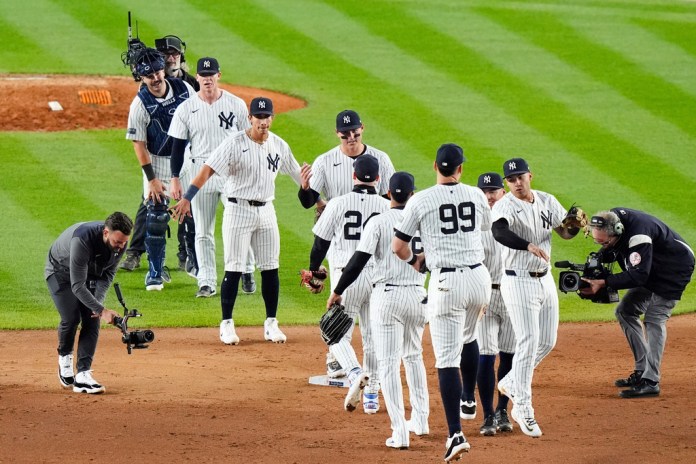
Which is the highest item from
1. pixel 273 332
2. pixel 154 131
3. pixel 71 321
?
pixel 154 131

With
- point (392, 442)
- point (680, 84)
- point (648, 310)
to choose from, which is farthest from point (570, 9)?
point (392, 442)

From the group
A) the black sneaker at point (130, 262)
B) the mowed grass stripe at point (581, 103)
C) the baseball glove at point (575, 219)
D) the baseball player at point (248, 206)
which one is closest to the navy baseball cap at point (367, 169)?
the baseball glove at point (575, 219)

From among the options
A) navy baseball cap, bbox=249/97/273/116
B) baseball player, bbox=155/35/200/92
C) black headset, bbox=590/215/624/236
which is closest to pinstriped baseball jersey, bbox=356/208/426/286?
black headset, bbox=590/215/624/236

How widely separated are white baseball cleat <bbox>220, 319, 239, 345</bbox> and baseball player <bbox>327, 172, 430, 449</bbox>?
2.80 meters

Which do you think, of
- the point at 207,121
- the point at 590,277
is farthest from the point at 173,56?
the point at 590,277

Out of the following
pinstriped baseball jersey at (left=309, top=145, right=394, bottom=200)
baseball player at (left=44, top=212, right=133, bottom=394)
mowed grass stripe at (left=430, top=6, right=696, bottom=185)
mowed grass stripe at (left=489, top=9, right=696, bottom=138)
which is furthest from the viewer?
mowed grass stripe at (left=489, top=9, right=696, bottom=138)

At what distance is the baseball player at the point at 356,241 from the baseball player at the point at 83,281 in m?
1.36

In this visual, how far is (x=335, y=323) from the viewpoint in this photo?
870 cm

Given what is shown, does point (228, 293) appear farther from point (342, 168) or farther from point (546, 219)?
point (546, 219)

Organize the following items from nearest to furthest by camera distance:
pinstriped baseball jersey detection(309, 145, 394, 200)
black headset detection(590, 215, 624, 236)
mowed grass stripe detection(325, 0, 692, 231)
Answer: black headset detection(590, 215, 624, 236) → pinstriped baseball jersey detection(309, 145, 394, 200) → mowed grass stripe detection(325, 0, 692, 231)

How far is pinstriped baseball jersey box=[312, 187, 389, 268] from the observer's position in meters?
8.94

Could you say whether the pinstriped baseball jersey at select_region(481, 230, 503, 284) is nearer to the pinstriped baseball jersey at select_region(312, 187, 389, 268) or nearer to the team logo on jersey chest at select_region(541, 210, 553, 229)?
the team logo on jersey chest at select_region(541, 210, 553, 229)

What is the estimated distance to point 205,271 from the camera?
1254 cm

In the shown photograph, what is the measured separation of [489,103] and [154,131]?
7391 millimetres
